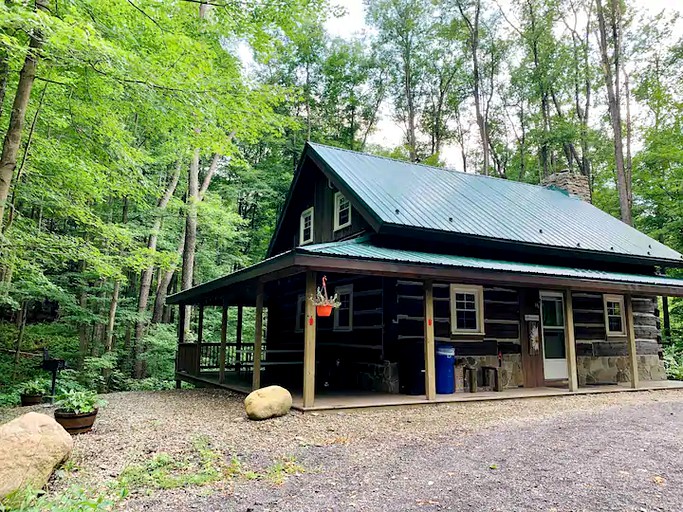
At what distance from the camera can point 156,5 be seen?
836 cm

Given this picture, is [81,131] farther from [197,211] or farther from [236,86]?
[197,211]

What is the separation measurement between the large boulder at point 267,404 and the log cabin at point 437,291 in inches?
15.4

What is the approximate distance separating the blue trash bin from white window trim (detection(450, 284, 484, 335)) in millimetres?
819

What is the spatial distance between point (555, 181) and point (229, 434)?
1576cm

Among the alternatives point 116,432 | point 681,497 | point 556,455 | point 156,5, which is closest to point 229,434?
point 116,432

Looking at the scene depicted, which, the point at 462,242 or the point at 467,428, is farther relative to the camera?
the point at 462,242

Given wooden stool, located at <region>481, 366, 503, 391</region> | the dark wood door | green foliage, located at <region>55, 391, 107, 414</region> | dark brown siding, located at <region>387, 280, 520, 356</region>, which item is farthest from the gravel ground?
the dark wood door

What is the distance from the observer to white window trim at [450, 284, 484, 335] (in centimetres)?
1023

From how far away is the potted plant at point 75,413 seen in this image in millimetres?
5938

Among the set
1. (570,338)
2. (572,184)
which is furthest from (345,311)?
(572,184)

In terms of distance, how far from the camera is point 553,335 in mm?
11555

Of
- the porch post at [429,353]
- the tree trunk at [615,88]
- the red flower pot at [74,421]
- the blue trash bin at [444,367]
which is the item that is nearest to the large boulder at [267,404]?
the red flower pot at [74,421]

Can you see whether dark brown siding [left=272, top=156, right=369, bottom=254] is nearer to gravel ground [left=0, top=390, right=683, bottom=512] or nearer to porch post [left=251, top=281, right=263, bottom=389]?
porch post [left=251, top=281, right=263, bottom=389]

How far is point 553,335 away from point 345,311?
17.2ft
